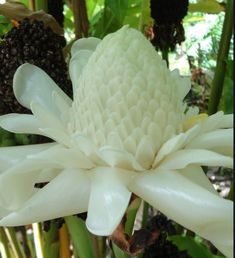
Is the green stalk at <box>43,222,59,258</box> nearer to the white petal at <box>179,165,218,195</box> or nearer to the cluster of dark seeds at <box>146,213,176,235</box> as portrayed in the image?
the cluster of dark seeds at <box>146,213,176,235</box>

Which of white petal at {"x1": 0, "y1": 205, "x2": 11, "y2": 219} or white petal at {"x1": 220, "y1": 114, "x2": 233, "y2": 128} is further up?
white petal at {"x1": 220, "y1": 114, "x2": 233, "y2": 128}

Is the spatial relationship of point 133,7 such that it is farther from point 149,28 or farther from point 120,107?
point 120,107

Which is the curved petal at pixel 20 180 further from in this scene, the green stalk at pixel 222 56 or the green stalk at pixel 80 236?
the green stalk at pixel 222 56

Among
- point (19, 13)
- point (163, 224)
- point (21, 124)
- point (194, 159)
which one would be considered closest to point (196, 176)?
point (194, 159)

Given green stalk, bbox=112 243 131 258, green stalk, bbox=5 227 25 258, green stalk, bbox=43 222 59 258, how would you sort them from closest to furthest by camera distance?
green stalk, bbox=112 243 131 258 < green stalk, bbox=43 222 59 258 < green stalk, bbox=5 227 25 258

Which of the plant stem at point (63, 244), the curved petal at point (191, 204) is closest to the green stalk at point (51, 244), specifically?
the plant stem at point (63, 244)

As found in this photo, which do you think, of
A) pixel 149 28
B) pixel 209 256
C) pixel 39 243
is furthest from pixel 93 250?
pixel 149 28

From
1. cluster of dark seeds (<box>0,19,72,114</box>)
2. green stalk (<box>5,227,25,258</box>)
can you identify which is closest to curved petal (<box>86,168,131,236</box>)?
cluster of dark seeds (<box>0,19,72,114</box>)
